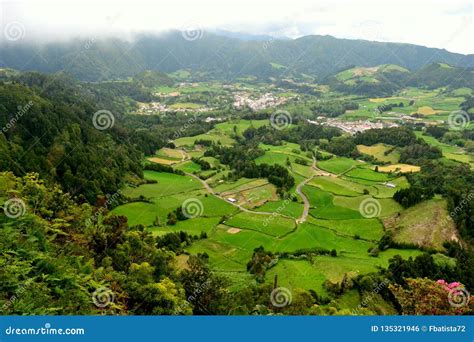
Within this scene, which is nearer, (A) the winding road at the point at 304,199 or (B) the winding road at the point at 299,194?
(A) the winding road at the point at 304,199

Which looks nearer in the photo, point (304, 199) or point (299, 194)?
point (304, 199)

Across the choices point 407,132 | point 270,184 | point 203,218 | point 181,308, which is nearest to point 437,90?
point 407,132

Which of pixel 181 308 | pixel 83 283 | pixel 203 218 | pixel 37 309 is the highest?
pixel 37 309

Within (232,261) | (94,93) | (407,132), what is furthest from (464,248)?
(94,93)

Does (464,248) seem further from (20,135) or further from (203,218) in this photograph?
(20,135)

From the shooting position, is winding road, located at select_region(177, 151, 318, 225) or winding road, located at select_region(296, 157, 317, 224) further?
winding road, located at select_region(177, 151, 318, 225)

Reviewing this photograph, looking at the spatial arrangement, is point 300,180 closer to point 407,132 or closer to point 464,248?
point 464,248

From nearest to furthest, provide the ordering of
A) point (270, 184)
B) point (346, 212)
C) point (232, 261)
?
point (232, 261) → point (346, 212) → point (270, 184)

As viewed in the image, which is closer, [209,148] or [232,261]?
[232,261]

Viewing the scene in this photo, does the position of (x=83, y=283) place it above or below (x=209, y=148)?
above

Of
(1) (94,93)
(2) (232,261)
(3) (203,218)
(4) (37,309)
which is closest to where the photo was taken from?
(4) (37,309)
